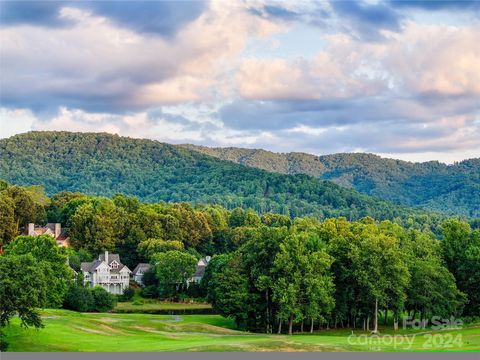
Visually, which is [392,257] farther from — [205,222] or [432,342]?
[205,222]

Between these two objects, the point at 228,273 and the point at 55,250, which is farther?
the point at 55,250

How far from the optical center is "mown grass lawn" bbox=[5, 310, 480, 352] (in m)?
46.9

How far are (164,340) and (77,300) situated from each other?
111 feet

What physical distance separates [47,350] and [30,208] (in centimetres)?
9217

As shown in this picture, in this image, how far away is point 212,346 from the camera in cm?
4606

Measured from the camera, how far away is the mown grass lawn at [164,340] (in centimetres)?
4691

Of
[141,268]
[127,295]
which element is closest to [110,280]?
[141,268]

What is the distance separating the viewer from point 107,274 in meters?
118

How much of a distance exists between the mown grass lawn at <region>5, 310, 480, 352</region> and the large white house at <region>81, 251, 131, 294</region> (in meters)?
47.0

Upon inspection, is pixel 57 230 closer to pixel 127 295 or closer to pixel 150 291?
pixel 127 295

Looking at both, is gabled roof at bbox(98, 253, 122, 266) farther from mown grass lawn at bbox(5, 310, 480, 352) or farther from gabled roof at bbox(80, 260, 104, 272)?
mown grass lawn at bbox(5, 310, 480, 352)

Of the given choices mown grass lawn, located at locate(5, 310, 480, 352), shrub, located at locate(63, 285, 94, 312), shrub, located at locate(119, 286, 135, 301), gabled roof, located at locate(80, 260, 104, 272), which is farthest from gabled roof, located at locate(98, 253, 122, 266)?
mown grass lawn, located at locate(5, 310, 480, 352)

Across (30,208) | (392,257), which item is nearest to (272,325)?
(392,257)

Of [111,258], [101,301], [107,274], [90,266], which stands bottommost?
[101,301]
